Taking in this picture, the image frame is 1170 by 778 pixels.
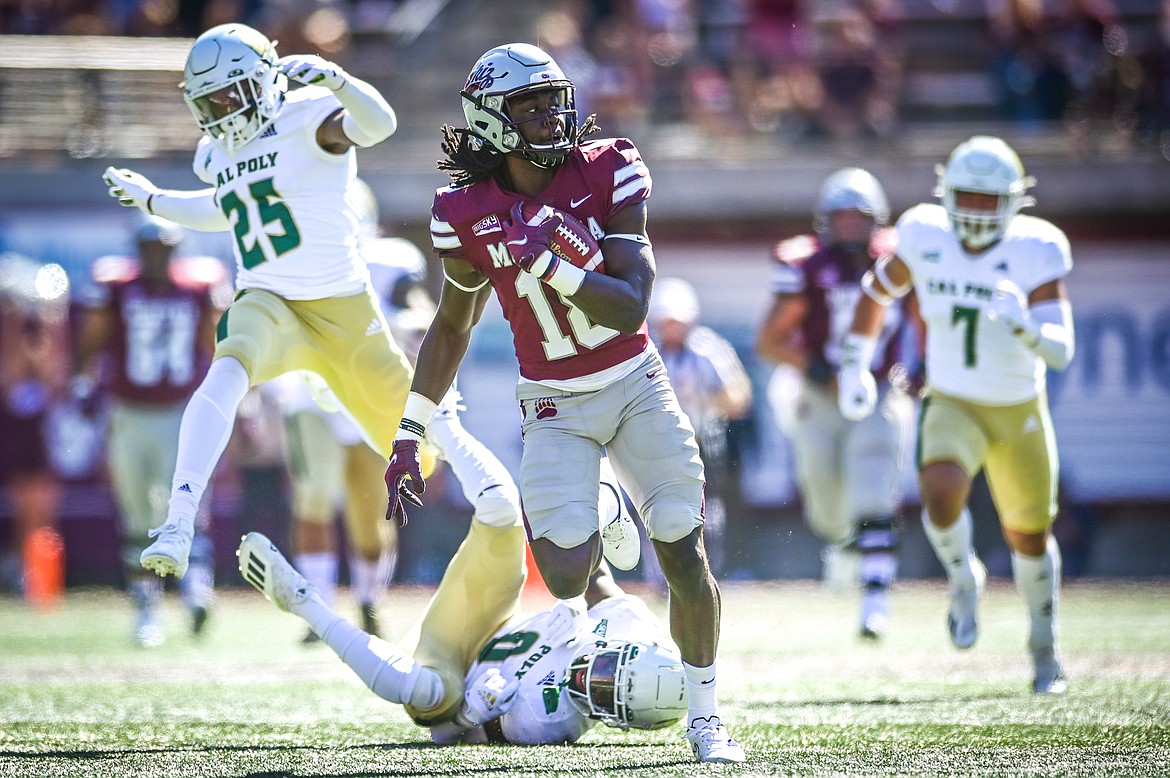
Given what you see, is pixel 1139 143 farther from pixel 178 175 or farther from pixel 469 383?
pixel 178 175

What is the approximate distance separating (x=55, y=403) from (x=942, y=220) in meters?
7.37

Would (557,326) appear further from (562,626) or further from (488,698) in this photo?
(488,698)

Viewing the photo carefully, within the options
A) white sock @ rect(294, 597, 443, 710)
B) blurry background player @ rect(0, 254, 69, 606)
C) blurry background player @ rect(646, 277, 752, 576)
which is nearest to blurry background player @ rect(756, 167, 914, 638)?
blurry background player @ rect(646, 277, 752, 576)

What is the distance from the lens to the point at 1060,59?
12.3 m

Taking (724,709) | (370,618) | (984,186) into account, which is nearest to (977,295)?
(984,186)

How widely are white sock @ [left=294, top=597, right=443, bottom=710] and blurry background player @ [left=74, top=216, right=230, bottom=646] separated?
3902mm

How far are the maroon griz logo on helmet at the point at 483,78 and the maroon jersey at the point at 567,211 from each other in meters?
0.25

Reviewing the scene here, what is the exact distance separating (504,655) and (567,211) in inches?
50.2

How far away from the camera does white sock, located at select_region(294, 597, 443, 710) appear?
440 centimetres

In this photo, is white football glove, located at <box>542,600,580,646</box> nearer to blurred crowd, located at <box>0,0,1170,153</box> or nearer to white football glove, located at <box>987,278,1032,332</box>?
white football glove, located at <box>987,278,1032,332</box>

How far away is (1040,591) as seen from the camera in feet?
19.1

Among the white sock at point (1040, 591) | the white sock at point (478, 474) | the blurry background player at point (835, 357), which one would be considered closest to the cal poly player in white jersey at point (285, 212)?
the white sock at point (478, 474)

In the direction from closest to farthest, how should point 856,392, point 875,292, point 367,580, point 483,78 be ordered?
point 483,78 → point 856,392 → point 875,292 → point 367,580

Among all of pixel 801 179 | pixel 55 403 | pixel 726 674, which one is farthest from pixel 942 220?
pixel 55 403
